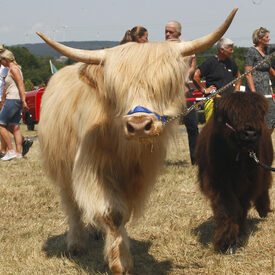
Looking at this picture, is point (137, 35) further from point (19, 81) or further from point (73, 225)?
point (19, 81)

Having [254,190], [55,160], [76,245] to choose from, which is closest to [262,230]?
[254,190]

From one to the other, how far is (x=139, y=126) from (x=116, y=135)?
0.60 m

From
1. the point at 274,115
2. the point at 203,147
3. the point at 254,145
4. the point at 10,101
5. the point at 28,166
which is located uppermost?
the point at 254,145

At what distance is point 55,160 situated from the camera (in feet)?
15.2

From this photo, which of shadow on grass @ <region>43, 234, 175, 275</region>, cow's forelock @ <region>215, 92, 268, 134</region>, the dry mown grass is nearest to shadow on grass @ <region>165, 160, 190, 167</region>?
the dry mown grass

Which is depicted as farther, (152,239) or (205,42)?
(152,239)

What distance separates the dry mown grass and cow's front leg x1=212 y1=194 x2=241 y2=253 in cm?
10

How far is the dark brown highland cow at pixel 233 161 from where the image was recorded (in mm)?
4301

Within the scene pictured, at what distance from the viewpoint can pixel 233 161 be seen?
15.0ft

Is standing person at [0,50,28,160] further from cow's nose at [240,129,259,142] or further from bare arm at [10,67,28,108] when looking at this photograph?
cow's nose at [240,129,259,142]

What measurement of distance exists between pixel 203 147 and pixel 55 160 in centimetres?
147

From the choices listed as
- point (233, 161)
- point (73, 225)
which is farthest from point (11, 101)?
point (233, 161)

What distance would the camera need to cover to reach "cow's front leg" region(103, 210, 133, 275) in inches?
154

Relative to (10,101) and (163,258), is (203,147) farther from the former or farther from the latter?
(10,101)
